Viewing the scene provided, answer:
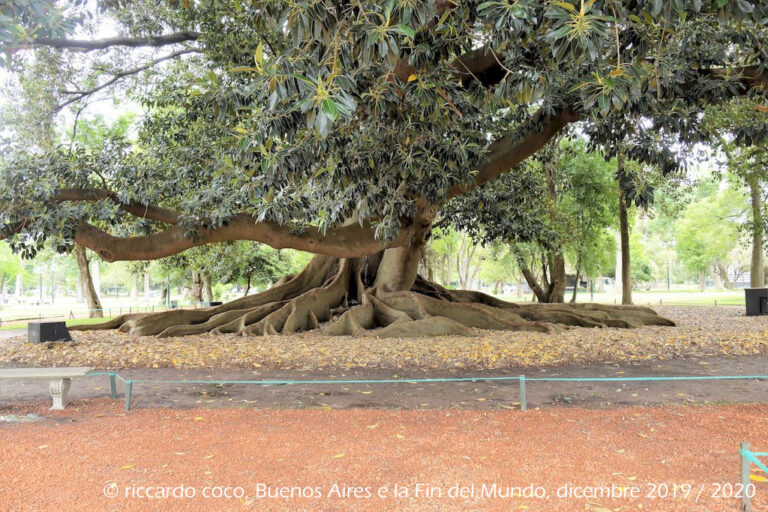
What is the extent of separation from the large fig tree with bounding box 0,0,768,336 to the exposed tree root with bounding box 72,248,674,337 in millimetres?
56

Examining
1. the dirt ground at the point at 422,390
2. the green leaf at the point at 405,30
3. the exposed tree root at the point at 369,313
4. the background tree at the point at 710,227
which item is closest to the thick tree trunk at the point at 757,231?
the exposed tree root at the point at 369,313

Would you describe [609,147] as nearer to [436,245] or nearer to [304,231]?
[304,231]

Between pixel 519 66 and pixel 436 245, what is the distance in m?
25.4

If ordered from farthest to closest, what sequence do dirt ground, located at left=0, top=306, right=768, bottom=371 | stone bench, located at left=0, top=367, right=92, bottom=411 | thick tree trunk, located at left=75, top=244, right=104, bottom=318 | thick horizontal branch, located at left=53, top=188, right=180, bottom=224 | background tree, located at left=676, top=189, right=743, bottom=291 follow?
background tree, located at left=676, top=189, right=743, bottom=291 → thick tree trunk, located at left=75, top=244, right=104, bottom=318 → thick horizontal branch, located at left=53, top=188, right=180, bottom=224 → dirt ground, located at left=0, top=306, right=768, bottom=371 → stone bench, located at left=0, top=367, right=92, bottom=411

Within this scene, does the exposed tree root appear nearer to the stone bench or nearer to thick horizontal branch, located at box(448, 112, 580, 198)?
thick horizontal branch, located at box(448, 112, 580, 198)

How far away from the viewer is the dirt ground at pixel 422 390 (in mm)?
5859

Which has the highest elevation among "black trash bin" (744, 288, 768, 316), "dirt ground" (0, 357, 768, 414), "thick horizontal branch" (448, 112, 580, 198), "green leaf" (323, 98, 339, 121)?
"thick horizontal branch" (448, 112, 580, 198)

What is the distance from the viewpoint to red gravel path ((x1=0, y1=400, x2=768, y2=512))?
11.0 ft

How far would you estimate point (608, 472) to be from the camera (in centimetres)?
372

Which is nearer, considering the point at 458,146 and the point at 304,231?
the point at 458,146

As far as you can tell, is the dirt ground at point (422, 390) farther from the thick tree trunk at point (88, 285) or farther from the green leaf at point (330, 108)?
the thick tree trunk at point (88, 285)

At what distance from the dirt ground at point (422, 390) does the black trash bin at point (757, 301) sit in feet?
28.3

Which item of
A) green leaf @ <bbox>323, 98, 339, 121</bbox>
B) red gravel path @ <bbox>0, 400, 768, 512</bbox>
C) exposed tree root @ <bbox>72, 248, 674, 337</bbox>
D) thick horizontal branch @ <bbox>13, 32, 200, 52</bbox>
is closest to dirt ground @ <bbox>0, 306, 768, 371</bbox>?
exposed tree root @ <bbox>72, 248, 674, 337</bbox>

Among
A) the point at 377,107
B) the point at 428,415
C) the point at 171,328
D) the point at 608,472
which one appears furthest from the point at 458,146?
the point at 171,328
